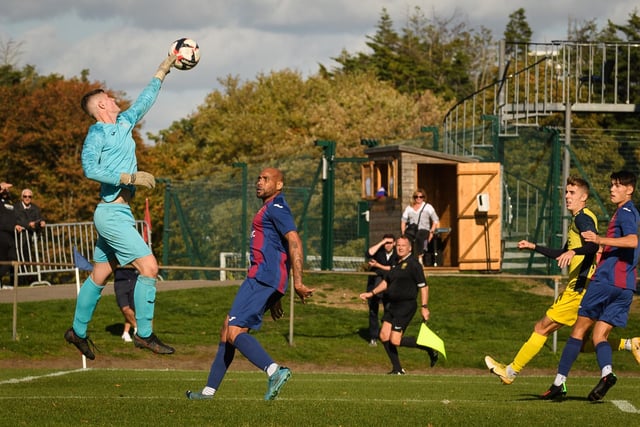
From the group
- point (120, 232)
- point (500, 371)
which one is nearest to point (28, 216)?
point (120, 232)

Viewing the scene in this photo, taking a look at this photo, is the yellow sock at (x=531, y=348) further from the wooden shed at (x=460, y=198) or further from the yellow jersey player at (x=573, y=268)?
the wooden shed at (x=460, y=198)

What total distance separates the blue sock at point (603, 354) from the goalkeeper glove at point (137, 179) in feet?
14.8

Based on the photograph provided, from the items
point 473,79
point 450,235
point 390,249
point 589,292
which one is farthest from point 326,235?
point 473,79

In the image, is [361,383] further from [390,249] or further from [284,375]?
[390,249]

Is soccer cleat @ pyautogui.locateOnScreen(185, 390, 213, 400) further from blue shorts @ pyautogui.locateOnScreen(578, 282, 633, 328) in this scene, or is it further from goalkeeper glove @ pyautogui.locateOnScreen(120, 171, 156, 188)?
blue shorts @ pyautogui.locateOnScreen(578, 282, 633, 328)

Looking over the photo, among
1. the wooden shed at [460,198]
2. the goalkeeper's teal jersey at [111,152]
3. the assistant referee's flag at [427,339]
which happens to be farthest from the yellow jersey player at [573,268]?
the wooden shed at [460,198]

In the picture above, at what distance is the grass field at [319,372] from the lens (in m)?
9.30

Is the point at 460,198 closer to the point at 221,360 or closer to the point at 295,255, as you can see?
the point at 221,360

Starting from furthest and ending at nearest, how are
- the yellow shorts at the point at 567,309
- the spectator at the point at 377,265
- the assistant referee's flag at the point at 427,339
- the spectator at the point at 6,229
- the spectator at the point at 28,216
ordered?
the spectator at the point at 28,216, the spectator at the point at 6,229, the spectator at the point at 377,265, the assistant referee's flag at the point at 427,339, the yellow shorts at the point at 567,309

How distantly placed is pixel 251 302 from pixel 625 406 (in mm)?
3569

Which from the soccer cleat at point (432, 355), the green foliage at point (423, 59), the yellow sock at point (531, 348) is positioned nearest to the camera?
the yellow sock at point (531, 348)

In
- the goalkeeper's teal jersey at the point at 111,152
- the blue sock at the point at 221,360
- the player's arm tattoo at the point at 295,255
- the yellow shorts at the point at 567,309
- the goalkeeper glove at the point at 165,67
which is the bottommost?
the blue sock at the point at 221,360

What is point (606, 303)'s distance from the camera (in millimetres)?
11406

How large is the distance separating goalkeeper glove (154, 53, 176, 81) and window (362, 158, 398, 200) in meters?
16.8
